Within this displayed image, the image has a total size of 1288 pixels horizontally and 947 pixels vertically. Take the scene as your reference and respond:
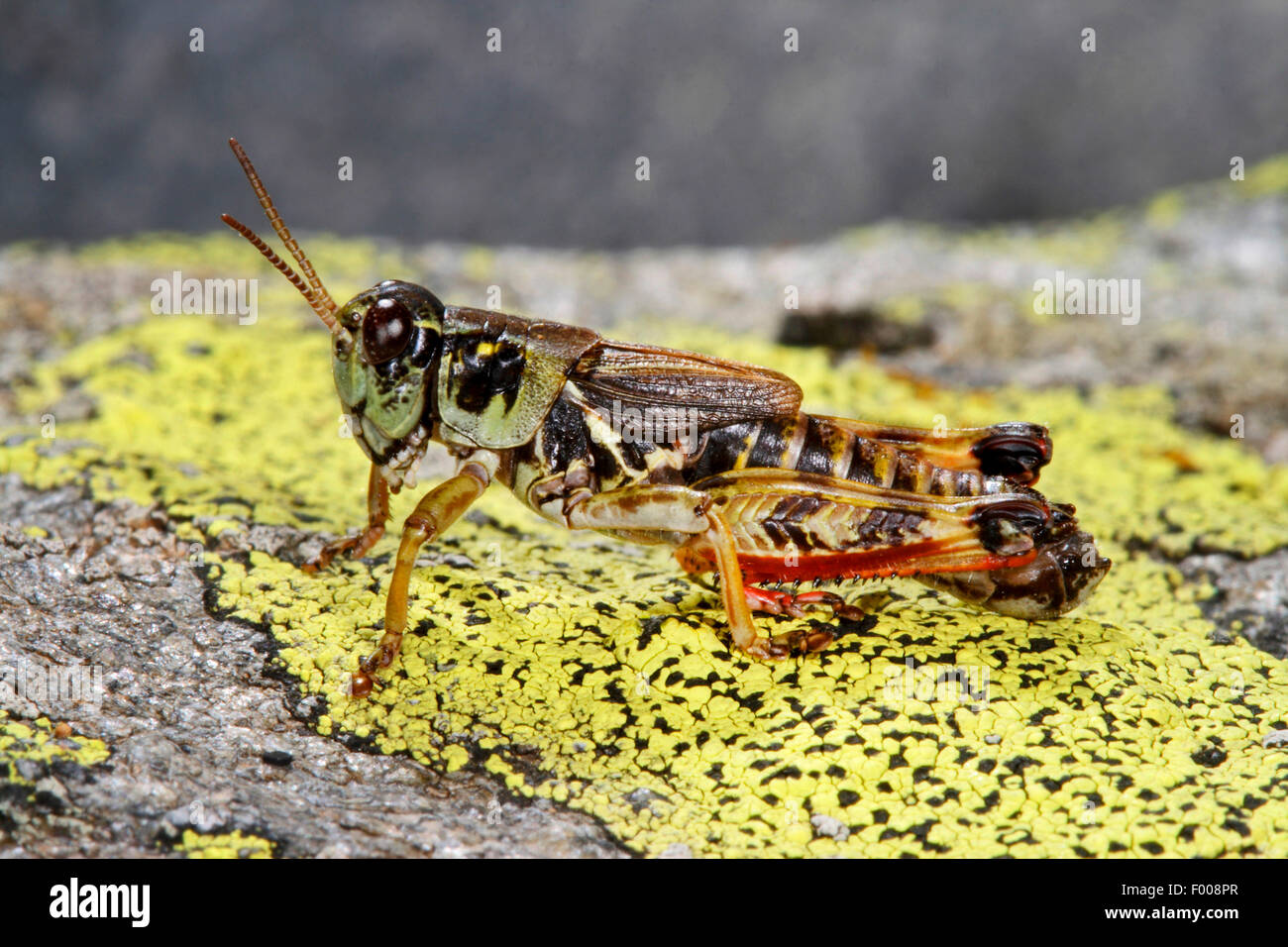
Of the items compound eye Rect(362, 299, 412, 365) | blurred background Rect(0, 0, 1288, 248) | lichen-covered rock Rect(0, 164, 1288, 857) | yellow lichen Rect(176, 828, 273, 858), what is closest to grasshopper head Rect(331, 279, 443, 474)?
compound eye Rect(362, 299, 412, 365)

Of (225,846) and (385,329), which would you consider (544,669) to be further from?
(385,329)

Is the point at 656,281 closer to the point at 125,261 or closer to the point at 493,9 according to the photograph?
the point at 493,9

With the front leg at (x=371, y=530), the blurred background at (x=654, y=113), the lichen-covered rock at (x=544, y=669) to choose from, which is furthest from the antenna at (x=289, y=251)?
the blurred background at (x=654, y=113)

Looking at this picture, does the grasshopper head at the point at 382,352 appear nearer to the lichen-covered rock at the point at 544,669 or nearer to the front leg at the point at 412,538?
the front leg at the point at 412,538

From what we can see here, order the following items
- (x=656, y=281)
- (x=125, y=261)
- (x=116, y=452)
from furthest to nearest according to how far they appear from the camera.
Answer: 1. (x=656, y=281)
2. (x=125, y=261)
3. (x=116, y=452)

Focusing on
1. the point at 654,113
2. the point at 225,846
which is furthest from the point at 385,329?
the point at 654,113

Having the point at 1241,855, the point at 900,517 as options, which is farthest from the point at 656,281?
the point at 1241,855
